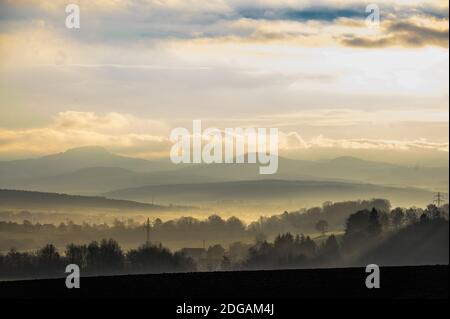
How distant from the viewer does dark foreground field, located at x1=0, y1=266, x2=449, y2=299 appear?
44094mm

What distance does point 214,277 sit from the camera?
157 feet

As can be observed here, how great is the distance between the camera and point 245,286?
152 feet

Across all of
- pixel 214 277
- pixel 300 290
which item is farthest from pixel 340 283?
pixel 214 277

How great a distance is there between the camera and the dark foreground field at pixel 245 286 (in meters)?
44.1
